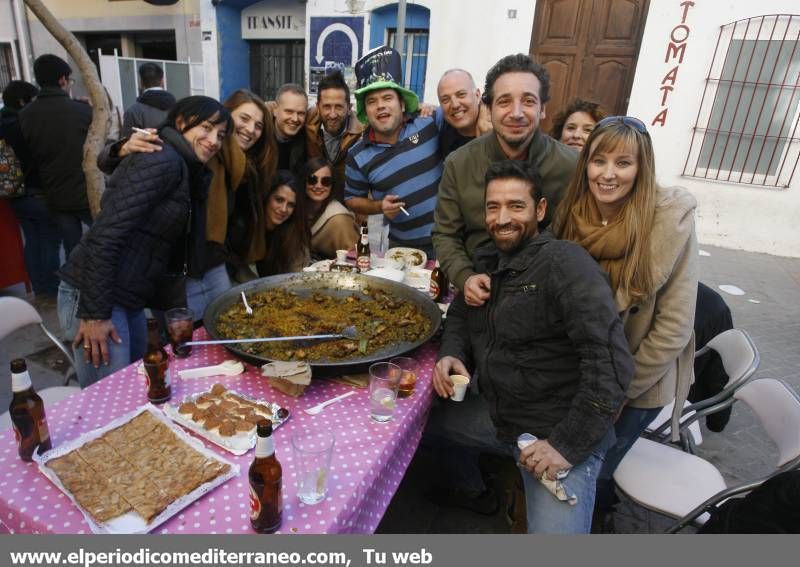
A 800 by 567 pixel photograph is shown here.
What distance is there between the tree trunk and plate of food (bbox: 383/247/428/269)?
3.20 m

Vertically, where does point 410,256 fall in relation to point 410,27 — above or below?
below

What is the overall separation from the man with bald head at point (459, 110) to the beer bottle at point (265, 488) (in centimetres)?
308

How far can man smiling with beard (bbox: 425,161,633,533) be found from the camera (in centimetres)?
189

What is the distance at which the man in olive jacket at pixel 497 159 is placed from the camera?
2.60 m

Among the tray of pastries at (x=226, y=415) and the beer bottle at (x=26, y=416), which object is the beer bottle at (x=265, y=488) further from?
the beer bottle at (x=26, y=416)

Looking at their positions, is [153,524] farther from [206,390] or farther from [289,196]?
[289,196]

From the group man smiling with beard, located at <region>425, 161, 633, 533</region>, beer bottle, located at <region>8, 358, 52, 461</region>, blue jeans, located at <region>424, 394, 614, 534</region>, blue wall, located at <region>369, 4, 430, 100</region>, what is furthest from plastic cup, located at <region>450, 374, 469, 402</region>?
blue wall, located at <region>369, 4, 430, 100</region>

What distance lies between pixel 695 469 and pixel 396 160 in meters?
2.75

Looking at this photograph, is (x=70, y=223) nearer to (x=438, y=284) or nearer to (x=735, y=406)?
(x=438, y=284)

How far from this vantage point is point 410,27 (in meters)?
9.79

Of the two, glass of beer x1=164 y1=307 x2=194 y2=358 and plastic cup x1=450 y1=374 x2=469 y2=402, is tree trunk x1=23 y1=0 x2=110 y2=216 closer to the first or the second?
glass of beer x1=164 y1=307 x2=194 y2=358

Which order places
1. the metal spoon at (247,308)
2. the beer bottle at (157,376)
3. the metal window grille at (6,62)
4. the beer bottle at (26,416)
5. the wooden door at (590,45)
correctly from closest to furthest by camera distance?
the beer bottle at (26,416), the beer bottle at (157,376), the metal spoon at (247,308), the wooden door at (590,45), the metal window grille at (6,62)

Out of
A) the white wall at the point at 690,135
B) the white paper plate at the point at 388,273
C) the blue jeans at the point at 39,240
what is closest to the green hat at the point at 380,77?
the white paper plate at the point at 388,273

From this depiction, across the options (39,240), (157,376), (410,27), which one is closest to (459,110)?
(157,376)
